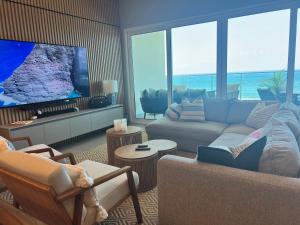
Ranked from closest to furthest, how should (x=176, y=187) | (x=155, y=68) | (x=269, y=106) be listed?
(x=176, y=187) < (x=269, y=106) < (x=155, y=68)

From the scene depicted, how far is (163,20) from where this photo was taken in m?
4.99

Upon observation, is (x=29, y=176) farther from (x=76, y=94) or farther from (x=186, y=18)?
(x=186, y=18)

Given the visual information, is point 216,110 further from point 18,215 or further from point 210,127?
point 18,215

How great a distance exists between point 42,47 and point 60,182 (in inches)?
132

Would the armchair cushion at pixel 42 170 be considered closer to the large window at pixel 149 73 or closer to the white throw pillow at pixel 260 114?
the white throw pillow at pixel 260 114

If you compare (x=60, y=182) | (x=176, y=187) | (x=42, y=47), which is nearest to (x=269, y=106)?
(x=176, y=187)

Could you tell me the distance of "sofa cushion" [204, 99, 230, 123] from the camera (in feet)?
12.1

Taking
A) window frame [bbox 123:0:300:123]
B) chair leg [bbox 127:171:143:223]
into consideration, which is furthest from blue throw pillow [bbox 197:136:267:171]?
window frame [bbox 123:0:300:123]

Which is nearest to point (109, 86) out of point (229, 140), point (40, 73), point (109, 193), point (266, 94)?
point (40, 73)

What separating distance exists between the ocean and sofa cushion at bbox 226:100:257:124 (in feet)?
3.52

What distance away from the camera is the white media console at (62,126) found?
3308 millimetres

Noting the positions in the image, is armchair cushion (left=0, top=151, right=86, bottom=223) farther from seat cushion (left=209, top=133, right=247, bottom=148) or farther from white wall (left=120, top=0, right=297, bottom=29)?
white wall (left=120, top=0, right=297, bottom=29)

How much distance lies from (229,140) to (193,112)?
1071 mm

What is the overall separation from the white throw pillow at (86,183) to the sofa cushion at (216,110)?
8.95ft
